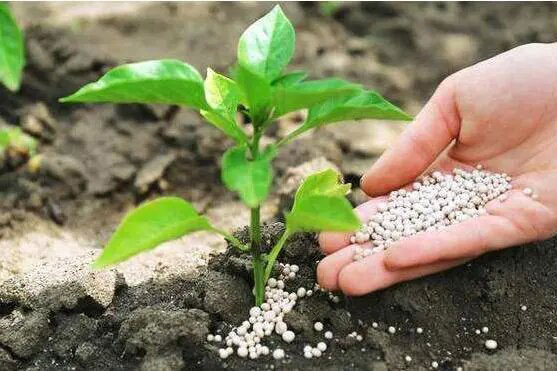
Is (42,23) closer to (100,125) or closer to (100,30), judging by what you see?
(100,30)

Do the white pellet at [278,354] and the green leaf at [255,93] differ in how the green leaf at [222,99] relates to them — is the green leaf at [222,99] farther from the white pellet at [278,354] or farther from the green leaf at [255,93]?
the white pellet at [278,354]

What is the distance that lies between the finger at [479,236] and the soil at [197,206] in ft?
0.27

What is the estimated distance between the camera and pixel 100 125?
3.22 meters

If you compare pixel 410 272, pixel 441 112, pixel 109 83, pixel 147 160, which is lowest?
pixel 147 160

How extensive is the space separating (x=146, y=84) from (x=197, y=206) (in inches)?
59.1

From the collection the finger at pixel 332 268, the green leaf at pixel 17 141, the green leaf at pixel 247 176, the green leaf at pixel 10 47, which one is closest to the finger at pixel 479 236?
the finger at pixel 332 268

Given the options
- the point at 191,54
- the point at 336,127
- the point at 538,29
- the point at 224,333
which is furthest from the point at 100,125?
the point at 538,29

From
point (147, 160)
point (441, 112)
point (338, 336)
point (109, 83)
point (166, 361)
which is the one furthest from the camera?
point (147, 160)

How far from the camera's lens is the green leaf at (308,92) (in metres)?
1.45

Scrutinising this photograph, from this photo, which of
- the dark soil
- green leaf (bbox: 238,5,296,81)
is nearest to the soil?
the dark soil

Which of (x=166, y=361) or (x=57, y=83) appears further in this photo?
(x=57, y=83)

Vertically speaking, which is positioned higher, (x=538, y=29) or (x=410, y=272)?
(x=410, y=272)

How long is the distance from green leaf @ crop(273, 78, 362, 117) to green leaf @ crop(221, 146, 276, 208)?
11cm

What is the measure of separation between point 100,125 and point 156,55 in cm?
47
